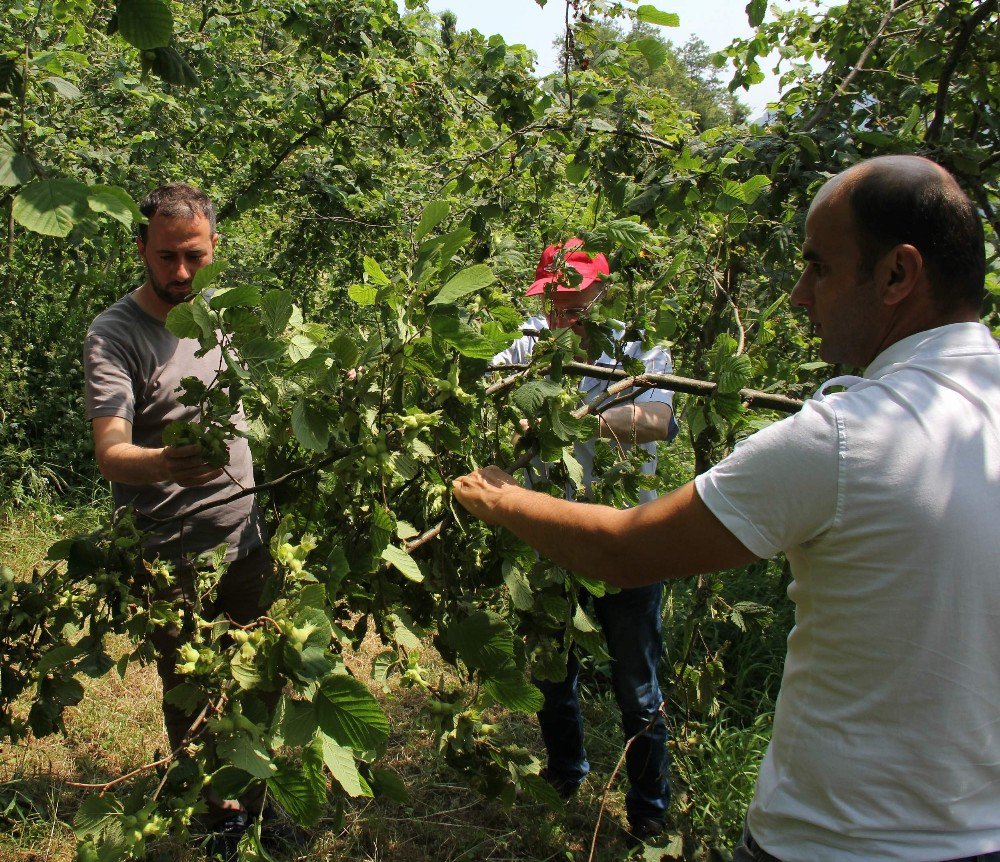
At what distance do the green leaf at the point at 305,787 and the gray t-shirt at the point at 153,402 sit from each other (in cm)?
112

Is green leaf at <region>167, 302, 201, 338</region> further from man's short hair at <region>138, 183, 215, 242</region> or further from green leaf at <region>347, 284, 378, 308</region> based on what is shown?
man's short hair at <region>138, 183, 215, 242</region>

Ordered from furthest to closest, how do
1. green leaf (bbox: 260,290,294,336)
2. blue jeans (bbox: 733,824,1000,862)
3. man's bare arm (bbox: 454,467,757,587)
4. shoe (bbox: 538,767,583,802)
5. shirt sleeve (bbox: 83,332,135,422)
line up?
shoe (bbox: 538,767,583,802) < shirt sleeve (bbox: 83,332,135,422) < green leaf (bbox: 260,290,294,336) < blue jeans (bbox: 733,824,1000,862) < man's bare arm (bbox: 454,467,757,587)

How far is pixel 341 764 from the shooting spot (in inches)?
48.1

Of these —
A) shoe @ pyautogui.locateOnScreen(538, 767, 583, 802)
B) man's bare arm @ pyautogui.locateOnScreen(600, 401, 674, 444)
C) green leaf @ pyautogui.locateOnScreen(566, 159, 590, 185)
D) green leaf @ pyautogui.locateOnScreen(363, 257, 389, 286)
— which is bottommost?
shoe @ pyautogui.locateOnScreen(538, 767, 583, 802)

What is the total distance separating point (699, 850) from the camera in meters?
2.23

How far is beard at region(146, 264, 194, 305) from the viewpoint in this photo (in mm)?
2303

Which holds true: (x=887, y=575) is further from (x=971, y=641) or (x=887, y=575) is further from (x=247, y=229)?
(x=247, y=229)

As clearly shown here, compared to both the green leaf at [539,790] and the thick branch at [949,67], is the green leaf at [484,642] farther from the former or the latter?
the thick branch at [949,67]

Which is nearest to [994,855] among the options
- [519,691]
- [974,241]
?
[519,691]

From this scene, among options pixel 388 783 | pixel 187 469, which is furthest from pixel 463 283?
pixel 388 783

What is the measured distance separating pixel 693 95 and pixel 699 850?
4848 cm

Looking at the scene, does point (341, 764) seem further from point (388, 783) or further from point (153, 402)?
point (153, 402)

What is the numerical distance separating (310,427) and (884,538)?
3.00 ft

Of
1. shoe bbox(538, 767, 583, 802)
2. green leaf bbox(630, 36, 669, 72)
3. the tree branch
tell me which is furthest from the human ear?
the tree branch
